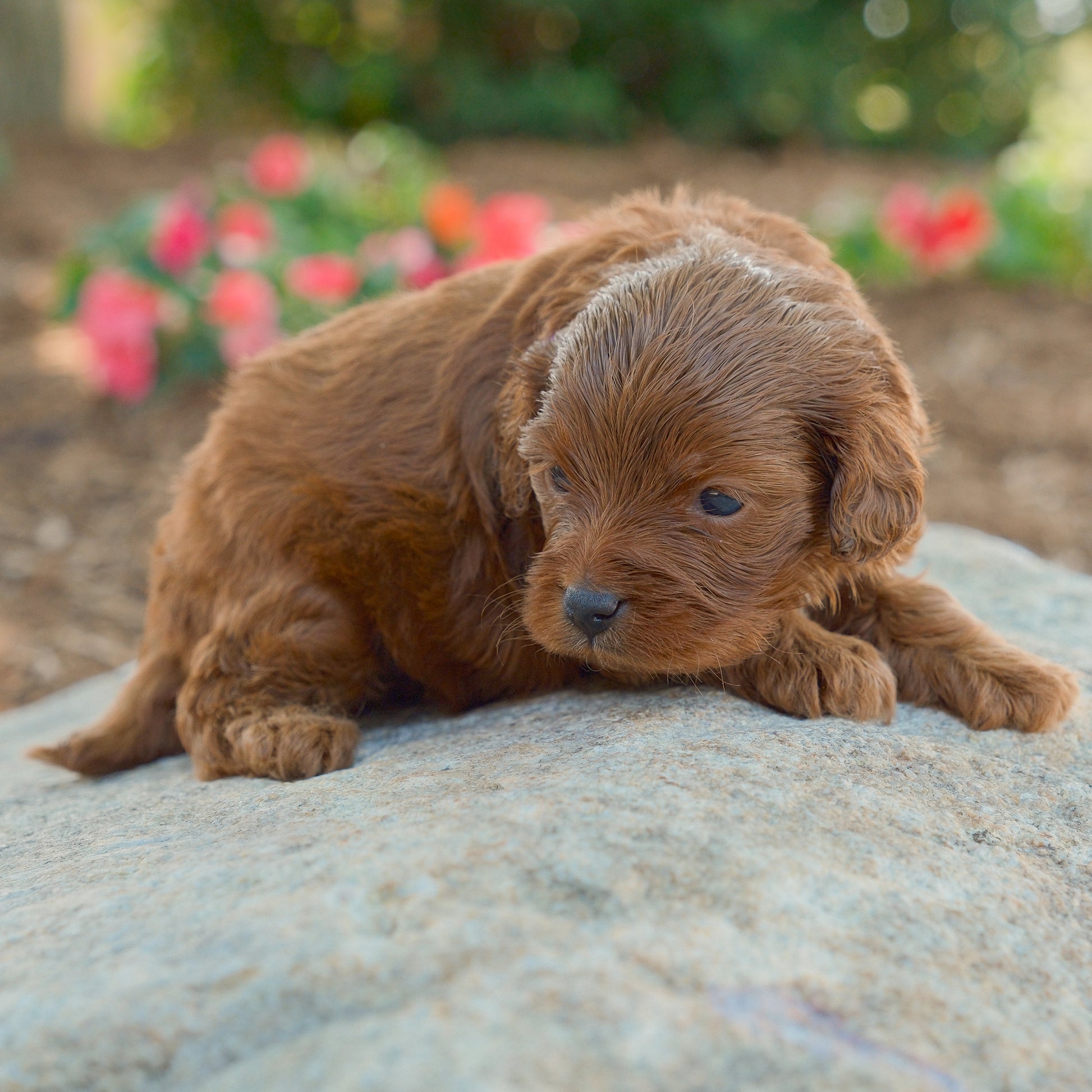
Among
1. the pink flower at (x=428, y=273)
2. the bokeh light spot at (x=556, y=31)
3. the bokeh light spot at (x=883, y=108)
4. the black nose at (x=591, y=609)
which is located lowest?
the pink flower at (x=428, y=273)

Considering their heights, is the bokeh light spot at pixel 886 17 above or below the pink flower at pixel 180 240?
above

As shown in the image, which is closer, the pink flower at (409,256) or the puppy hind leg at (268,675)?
the puppy hind leg at (268,675)

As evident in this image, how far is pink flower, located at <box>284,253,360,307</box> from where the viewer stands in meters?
6.62

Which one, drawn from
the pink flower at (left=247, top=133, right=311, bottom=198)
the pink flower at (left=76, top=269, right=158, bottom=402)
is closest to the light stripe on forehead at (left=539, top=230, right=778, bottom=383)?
the pink flower at (left=76, top=269, right=158, bottom=402)

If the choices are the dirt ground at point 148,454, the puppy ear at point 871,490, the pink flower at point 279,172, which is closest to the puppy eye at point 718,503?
the puppy ear at point 871,490

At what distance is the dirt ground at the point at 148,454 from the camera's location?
19.7 feet

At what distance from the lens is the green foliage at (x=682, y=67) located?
1215 cm

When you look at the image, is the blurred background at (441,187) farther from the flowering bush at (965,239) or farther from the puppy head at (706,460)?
the puppy head at (706,460)

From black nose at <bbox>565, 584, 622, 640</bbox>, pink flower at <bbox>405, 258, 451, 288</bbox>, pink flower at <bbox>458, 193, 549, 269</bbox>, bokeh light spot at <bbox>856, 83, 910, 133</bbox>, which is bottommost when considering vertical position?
pink flower at <bbox>405, 258, 451, 288</bbox>

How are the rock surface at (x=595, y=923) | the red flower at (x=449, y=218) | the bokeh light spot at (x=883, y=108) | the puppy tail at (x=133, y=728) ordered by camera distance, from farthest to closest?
1. the bokeh light spot at (x=883, y=108)
2. the red flower at (x=449, y=218)
3. the puppy tail at (x=133, y=728)
4. the rock surface at (x=595, y=923)

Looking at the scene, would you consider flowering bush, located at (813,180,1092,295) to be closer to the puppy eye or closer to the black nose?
the puppy eye

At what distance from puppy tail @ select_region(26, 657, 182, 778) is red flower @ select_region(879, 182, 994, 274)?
622 centimetres

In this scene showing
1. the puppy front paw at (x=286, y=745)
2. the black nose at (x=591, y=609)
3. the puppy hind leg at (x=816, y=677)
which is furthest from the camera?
the puppy front paw at (x=286, y=745)

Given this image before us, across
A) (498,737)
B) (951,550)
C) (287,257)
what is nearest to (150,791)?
(498,737)
